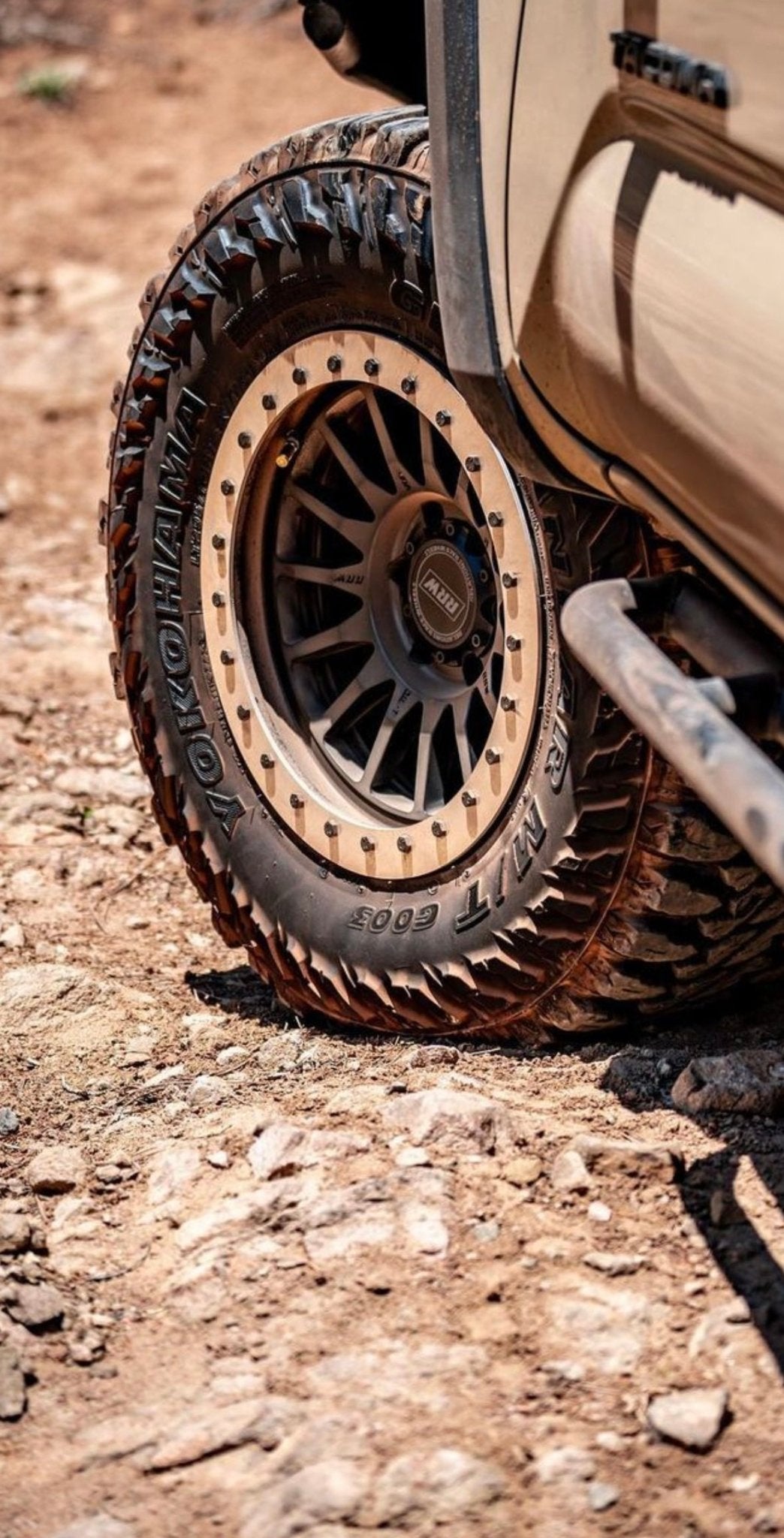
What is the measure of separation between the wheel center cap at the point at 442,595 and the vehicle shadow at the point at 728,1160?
658 mm

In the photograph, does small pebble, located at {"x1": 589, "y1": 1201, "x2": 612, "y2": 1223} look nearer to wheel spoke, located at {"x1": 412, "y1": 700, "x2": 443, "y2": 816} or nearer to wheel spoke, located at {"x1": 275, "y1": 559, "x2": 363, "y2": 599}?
wheel spoke, located at {"x1": 412, "y1": 700, "x2": 443, "y2": 816}

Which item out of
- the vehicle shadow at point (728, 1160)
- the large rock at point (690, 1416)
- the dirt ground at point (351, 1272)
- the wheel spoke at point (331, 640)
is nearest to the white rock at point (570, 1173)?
the dirt ground at point (351, 1272)

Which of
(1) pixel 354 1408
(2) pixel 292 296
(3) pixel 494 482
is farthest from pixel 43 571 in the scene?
(1) pixel 354 1408

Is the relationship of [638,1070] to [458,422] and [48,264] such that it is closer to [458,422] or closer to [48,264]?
[458,422]

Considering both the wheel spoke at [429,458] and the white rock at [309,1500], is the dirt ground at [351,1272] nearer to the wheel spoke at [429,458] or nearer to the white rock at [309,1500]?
the white rock at [309,1500]

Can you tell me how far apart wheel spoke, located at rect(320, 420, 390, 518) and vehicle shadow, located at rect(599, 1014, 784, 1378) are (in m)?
0.89

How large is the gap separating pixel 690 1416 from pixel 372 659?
135 centimetres

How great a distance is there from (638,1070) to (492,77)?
4.28ft

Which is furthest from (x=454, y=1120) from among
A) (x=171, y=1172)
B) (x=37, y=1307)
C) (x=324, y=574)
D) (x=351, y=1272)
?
(x=324, y=574)

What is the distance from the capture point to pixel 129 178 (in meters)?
9.02

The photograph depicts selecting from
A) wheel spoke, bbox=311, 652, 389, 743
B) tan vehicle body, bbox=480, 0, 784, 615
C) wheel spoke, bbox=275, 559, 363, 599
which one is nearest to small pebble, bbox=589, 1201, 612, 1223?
tan vehicle body, bbox=480, 0, 784, 615

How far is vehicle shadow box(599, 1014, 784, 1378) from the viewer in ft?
7.25

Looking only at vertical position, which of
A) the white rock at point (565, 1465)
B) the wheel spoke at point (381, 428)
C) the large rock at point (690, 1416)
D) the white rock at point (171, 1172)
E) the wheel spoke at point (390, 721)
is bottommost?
the large rock at point (690, 1416)

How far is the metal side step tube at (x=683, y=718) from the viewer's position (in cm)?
183
